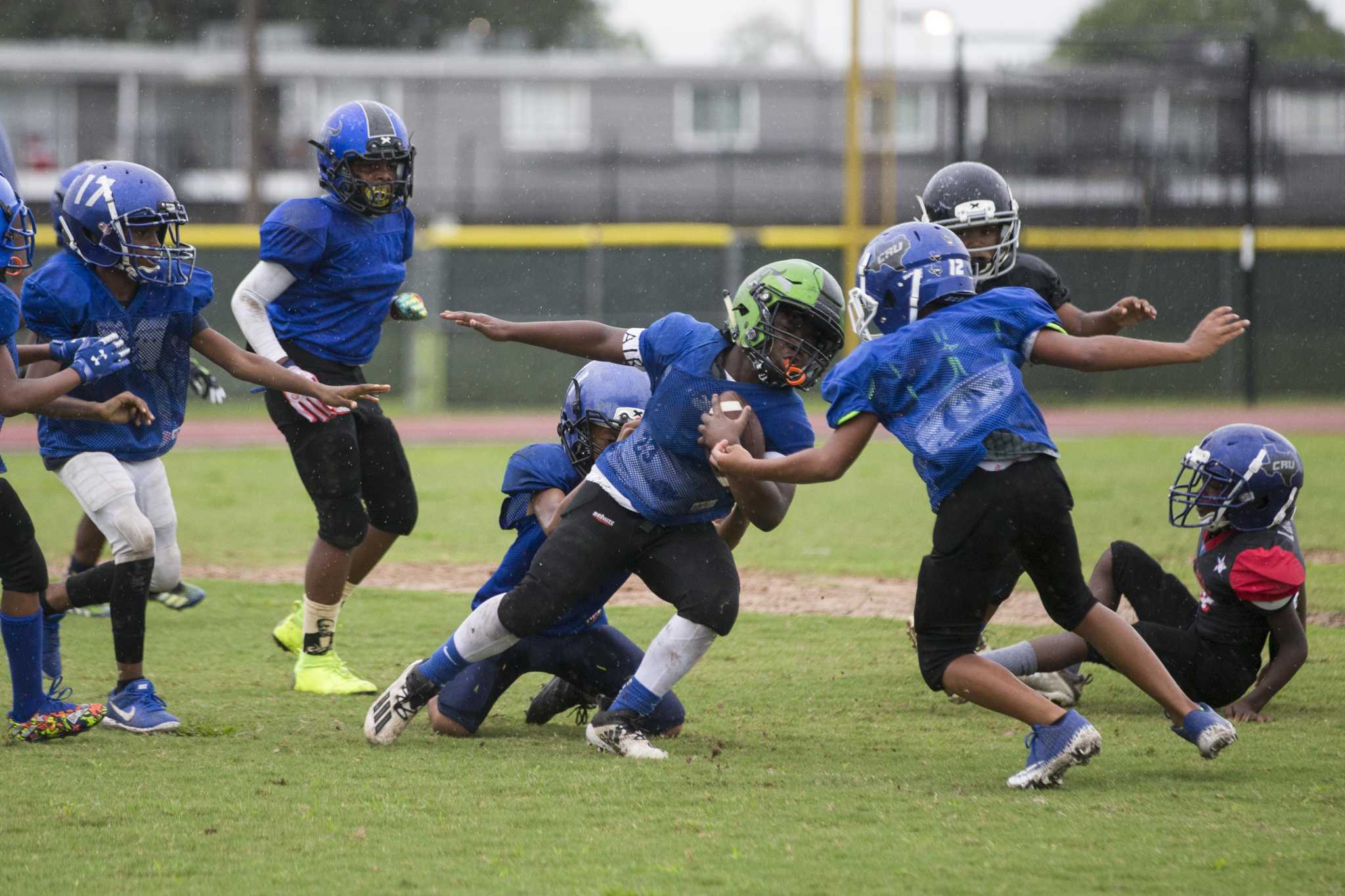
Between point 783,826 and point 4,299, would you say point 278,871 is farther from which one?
point 4,299

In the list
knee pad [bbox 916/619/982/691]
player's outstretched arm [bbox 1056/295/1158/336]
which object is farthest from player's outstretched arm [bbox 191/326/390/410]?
player's outstretched arm [bbox 1056/295/1158/336]

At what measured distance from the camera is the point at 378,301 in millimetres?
5859

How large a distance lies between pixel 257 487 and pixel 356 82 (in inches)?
775

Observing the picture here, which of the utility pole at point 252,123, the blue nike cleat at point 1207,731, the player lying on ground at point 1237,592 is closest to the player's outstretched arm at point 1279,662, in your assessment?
the player lying on ground at point 1237,592

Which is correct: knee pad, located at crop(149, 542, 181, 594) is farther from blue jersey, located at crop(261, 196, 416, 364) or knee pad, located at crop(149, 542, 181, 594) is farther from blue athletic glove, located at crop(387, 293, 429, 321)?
blue athletic glove, located at crop(387, 293, 429, 321)

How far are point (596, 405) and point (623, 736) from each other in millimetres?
1101

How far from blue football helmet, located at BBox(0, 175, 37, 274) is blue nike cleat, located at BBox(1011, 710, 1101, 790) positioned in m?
3.28

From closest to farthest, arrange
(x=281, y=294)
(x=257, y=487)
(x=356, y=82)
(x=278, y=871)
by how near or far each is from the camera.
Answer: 1. (x=278, y=871)
2. (x=281, y=294)
3. (x=257, y=487)
4. (x=356, y=82)

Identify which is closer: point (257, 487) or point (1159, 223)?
point (257, 487)

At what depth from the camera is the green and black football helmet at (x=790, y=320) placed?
434cm

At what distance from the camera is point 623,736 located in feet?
14.6

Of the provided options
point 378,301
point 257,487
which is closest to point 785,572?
point 378,301

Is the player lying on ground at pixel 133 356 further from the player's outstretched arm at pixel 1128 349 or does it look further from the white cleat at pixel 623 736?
the player's outstretched arm at pixel 1128 349

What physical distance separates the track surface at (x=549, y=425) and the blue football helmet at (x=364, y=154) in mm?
9243
